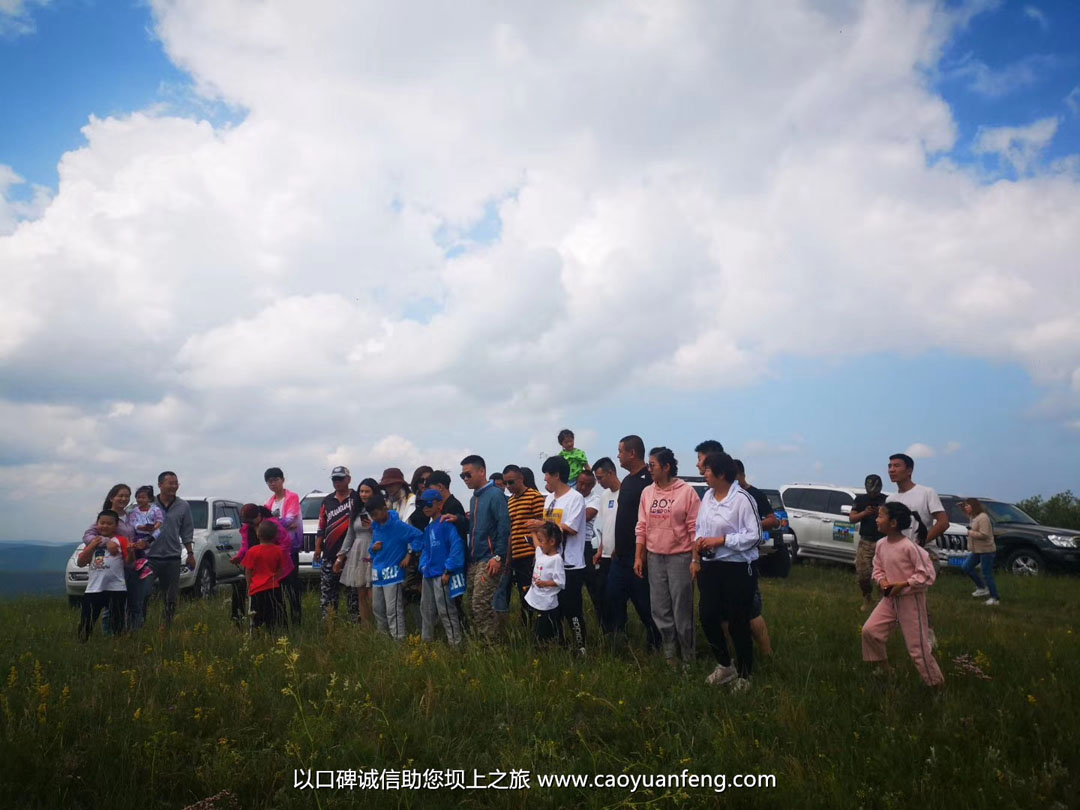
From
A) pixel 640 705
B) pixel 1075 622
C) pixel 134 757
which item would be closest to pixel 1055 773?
pixel 640 705

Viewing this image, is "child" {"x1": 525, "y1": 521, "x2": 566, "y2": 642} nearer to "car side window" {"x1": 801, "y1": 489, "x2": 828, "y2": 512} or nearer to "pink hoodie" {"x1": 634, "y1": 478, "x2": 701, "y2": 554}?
"pink hoodie" {"x1": 634, "y1": 478, "x2": 701, "y2": 554}

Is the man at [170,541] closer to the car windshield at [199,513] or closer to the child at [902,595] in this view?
the car windshield at [199,513]

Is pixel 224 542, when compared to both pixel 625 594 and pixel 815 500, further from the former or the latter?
pixel 815 500

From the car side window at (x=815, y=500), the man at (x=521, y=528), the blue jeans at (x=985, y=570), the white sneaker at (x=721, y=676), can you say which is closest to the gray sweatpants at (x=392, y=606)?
the man at (x=521, y=528)

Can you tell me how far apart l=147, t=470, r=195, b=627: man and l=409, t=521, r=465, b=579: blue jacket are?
319 centimetres

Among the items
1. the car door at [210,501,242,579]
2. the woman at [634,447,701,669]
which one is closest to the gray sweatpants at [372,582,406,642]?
the woman at [634,447,701,669]

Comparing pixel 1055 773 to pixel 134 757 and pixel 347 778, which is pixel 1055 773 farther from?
pixel 134 757

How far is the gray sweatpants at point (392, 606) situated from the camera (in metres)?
7.53

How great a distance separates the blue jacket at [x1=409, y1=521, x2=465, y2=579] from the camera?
23.8 ft

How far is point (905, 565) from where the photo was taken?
5547 mm

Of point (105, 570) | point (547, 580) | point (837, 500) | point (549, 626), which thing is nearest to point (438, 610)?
point (549, 626)

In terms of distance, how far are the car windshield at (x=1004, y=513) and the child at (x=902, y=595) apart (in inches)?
429

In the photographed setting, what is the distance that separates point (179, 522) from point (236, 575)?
5.72m

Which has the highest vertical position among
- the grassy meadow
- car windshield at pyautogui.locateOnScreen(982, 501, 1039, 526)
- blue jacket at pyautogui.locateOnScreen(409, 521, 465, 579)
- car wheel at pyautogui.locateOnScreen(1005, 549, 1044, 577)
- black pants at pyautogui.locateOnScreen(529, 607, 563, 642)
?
blue jacket at pyautogui.locateOnScreen(409, 521, 465, 579)
